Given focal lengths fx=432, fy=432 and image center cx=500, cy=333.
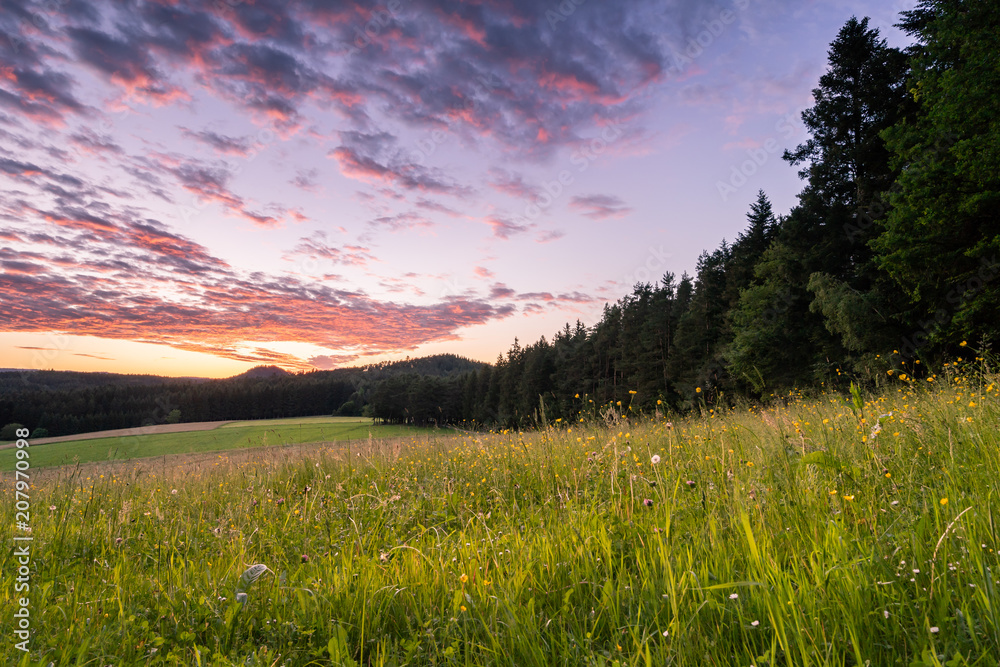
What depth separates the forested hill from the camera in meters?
60.5

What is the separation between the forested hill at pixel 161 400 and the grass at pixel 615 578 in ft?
191

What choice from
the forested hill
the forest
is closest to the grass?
the forest

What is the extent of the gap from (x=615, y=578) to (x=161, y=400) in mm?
105277

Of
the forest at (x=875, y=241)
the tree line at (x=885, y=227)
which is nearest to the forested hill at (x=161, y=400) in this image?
the forest at (x=875, y=241)

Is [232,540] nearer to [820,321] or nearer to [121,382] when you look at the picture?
[820,321]

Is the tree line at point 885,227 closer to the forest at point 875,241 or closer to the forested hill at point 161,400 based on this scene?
the forest at point 875,241

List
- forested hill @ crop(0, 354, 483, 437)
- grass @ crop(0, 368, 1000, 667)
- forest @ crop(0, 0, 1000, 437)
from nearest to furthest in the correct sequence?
grass @ crop(0, 368, 1000, 667), forest @ crop(0, 0, 1000, 437), forested hill @ crop(0, 354, 483, 437)

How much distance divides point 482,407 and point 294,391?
59.5 metres

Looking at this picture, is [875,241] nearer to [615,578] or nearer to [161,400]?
[615,578]

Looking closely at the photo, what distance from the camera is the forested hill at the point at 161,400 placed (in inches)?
2381

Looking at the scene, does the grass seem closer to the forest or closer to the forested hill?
the forest

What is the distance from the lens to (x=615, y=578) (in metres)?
2.31

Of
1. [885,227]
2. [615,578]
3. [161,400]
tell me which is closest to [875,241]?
[885,227]

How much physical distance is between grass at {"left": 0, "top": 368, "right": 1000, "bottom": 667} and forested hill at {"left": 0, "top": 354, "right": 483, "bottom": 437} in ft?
191
